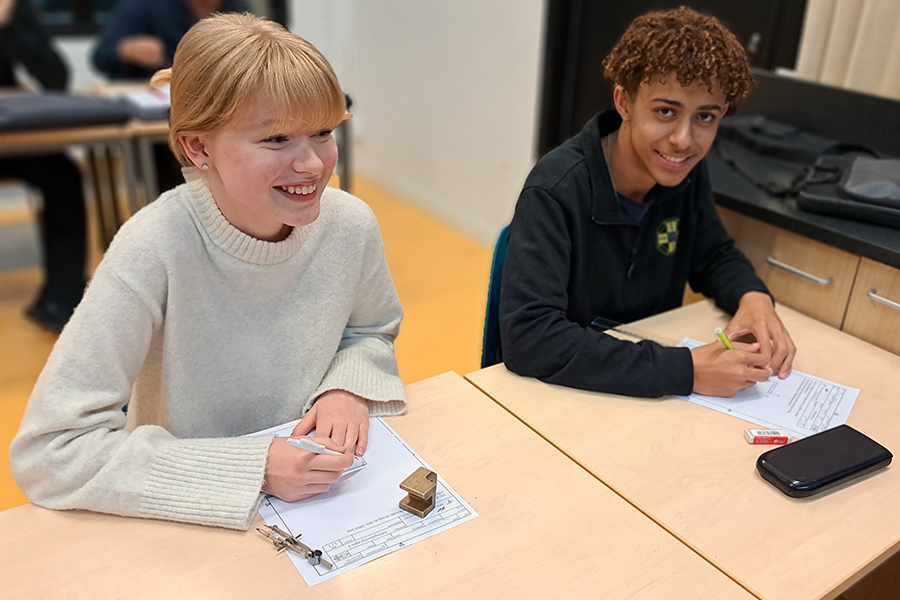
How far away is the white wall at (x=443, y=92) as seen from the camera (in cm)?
336

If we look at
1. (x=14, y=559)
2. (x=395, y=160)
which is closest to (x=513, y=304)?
(x=14, y=559)

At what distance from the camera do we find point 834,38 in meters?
2.01

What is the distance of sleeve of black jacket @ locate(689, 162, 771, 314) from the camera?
1.53m

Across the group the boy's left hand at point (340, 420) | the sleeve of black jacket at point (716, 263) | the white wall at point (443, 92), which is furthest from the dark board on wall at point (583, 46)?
the boy's left hand at point (340, 420)

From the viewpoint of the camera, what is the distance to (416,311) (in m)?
3.08

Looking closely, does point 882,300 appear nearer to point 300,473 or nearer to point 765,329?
point 765,329

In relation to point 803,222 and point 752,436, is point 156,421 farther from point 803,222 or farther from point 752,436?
point 803,222

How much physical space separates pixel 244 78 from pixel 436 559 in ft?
Answer: 2.02

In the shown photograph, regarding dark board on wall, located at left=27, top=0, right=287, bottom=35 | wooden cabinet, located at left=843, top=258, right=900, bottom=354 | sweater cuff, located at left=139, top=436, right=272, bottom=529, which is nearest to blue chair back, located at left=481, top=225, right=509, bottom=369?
sweater cuff, located at left=139, top=436, right=272, bottom=529

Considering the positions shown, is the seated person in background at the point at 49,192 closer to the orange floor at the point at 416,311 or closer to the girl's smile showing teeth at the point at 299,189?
the orange floor at the point at 416,311

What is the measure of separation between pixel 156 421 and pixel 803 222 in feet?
4.18

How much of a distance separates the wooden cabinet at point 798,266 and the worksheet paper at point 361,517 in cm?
97

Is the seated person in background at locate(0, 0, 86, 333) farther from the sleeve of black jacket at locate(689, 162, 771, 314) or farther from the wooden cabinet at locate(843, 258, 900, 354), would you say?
the wooden cabinet at locate(843, 258, 900, 354)

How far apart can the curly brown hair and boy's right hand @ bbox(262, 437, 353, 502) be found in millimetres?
834
